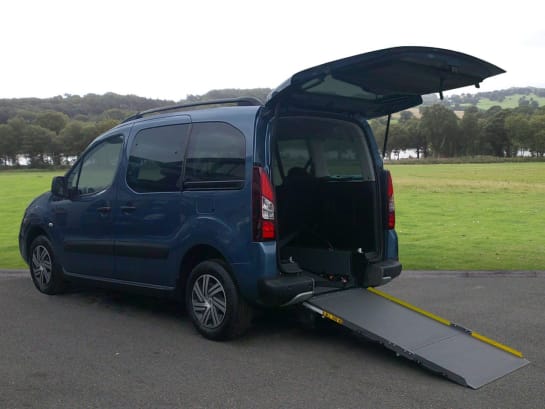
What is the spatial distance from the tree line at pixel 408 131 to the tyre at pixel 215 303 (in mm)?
46901

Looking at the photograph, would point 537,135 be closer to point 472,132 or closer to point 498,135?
point 498,135

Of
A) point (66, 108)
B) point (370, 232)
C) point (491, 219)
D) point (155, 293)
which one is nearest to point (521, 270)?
point (370, 232)

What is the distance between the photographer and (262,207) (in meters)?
4.66

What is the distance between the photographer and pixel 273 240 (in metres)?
4.72

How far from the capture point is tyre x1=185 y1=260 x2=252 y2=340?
4.86m

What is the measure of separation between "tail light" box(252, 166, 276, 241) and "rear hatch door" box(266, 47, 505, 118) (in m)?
0.70

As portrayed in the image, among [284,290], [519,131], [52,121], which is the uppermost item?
[52,121]

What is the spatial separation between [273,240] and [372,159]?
1743 mm

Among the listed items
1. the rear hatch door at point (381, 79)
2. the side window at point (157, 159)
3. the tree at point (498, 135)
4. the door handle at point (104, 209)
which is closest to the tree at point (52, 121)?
the door handle at point (104, 209)

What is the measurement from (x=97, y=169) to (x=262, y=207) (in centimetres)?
253

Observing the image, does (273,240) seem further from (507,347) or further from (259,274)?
(507,347)

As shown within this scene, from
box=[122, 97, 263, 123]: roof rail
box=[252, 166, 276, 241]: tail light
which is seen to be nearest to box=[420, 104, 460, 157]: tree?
box=[122, 97, 263, 123]: roof rail

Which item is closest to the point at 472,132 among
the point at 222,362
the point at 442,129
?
the point at 442,129

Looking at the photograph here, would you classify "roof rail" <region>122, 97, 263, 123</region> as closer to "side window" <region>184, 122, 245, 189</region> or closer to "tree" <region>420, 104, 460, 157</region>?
"side window" <region>184, 122, 245, 189</region>
